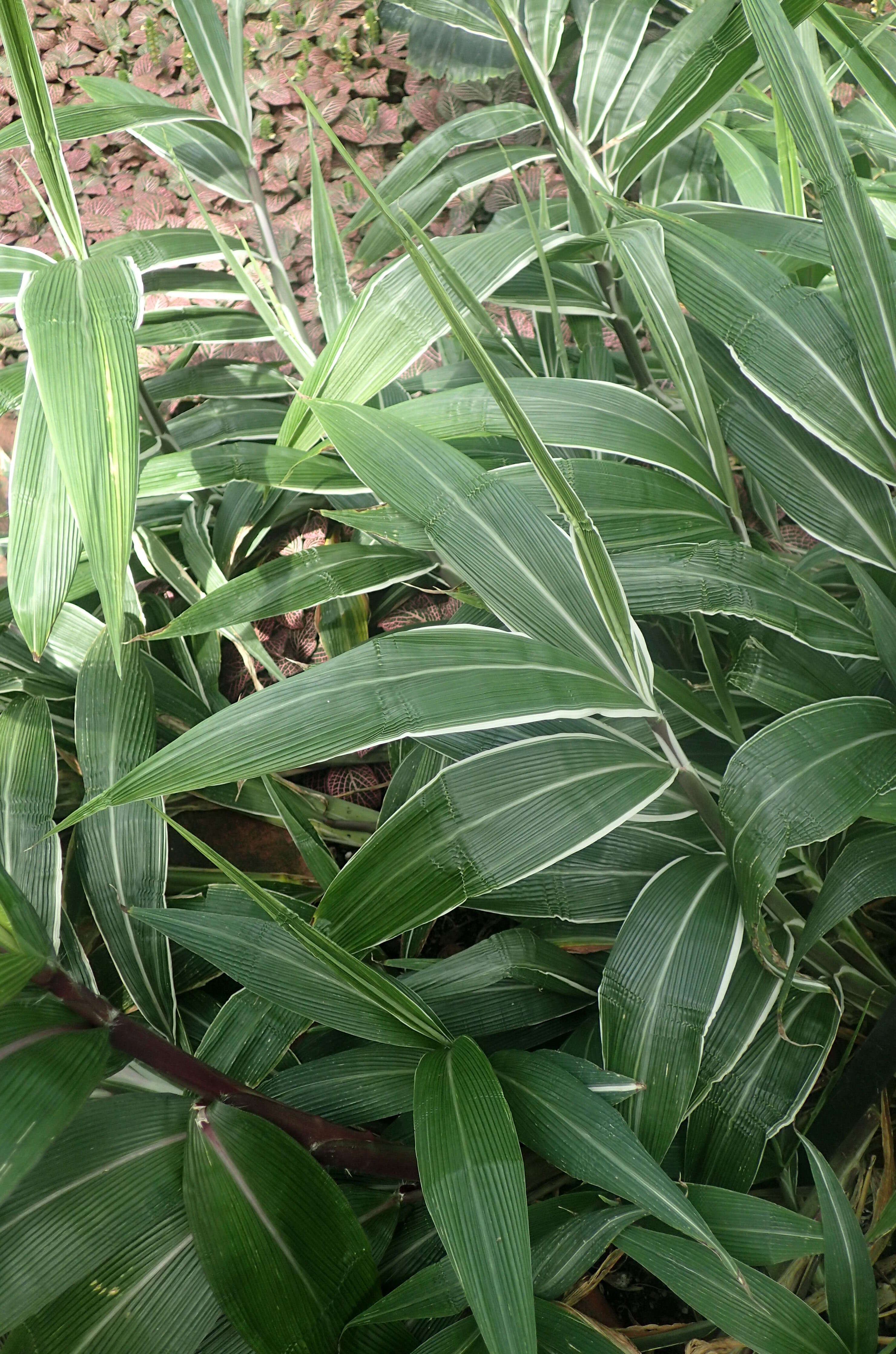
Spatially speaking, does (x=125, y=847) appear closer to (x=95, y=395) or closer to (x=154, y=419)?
(x=95, y=395)

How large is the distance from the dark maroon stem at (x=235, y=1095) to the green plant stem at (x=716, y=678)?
38cm

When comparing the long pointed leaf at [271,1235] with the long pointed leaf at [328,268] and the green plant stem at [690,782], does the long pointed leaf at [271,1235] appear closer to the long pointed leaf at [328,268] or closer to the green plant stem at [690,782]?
the green plant stem at [690,782]

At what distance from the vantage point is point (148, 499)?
0.90 meters

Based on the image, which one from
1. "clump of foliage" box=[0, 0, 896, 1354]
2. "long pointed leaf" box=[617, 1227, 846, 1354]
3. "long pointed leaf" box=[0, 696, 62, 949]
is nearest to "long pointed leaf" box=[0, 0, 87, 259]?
"clump of foliage" box=[0, 0, 896, 1354]

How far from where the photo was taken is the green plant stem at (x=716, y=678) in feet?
2.17

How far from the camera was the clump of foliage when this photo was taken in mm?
471

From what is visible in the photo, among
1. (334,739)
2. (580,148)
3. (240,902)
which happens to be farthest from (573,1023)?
(580,148)

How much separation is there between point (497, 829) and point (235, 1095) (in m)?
0.28

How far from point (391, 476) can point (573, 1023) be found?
1.56 ft

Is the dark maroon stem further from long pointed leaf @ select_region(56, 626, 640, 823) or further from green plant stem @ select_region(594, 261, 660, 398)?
green plant stem @ select_region(594, 261, 660, 398)

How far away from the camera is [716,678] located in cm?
66

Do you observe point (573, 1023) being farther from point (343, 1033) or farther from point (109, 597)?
point (109, 597)

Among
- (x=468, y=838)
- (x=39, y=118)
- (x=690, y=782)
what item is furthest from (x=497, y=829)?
(x=39, y=118)

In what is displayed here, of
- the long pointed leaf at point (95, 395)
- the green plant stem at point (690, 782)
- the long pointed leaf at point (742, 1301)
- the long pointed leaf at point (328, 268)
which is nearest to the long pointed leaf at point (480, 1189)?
the long pointed leaf at point (742, 1301)
